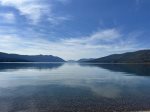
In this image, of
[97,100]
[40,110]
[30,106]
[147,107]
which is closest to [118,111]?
[147,107]

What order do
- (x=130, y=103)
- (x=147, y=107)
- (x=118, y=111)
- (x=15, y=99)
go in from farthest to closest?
1. (x=15, y=99)
2. (x=130, y=103)
3. (x=147, y=107)
4. (x=118, y=111)

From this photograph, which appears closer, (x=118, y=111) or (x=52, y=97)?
(x=118, y=111)

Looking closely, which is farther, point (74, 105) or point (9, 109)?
point (74, 105)

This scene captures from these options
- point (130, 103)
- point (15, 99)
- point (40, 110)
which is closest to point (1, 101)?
point (15, 99)

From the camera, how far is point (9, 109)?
33.8 meters

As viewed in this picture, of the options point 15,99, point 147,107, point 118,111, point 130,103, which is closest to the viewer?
point 118,111

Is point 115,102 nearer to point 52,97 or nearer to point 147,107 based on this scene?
point 147,107

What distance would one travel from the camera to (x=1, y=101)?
39250 mm

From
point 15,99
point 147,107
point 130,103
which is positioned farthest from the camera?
point 15,99

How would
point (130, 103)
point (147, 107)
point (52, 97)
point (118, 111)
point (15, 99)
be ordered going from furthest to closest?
point (52, 97) → point (15, 99) → point (130, 103) → point (147, 107) → point (118, 111)

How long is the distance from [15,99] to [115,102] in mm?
18408

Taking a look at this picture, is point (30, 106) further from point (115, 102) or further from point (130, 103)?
point (130, 103)

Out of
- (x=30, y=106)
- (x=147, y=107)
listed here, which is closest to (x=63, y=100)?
(x=30, y=106)

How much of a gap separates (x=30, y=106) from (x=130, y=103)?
56.4ft
